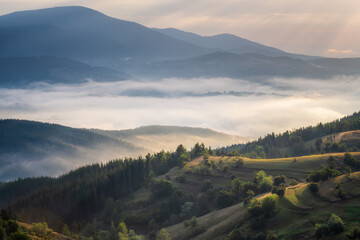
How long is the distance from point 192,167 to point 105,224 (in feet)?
168

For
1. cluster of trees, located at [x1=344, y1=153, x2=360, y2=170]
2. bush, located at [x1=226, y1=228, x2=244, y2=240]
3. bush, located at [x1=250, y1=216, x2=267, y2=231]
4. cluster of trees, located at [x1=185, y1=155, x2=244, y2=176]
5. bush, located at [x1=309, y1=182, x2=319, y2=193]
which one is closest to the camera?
bush, located at [x1=226, y1=228, x2=244, y2=240]

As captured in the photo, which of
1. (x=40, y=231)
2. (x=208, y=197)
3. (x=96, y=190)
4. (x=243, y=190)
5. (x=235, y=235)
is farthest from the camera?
(x=96, y=190)

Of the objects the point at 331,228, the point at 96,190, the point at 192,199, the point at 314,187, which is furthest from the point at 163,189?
the point at 331,228

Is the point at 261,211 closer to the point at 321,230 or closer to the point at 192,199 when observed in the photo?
the point at 321,230

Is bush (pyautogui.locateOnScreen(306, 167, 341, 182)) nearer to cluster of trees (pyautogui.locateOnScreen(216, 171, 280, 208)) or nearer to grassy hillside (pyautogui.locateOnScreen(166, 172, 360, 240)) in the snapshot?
grassy hillside (pyautogui.locateOnScreen(166, 172, 360, 240))

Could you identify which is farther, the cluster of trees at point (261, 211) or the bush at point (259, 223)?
the cluster of trees at point (261, 211)

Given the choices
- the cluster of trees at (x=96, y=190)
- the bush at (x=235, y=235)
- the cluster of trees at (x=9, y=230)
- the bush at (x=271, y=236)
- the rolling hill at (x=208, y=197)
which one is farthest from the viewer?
the cluster of trees at (x=96, y=190)

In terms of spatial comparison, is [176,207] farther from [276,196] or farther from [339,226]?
[339,226]

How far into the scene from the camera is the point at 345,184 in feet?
305

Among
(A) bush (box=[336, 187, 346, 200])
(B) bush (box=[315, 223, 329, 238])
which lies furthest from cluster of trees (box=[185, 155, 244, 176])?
(B) bush (box=[315, 223, 329, 238])

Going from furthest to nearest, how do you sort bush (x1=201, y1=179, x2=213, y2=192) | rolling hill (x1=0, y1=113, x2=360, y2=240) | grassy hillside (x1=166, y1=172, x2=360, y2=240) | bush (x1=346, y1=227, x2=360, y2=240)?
bush (x1=201, y1=179, x2=213, y2=192) < rolling hill (x1=0, y1=113, x2=360, y2=240) < grassy hillside (x1=166, y1=172, x2=360, y2=240) < bush (x1=346, y1=227, x2=360, y2=240)

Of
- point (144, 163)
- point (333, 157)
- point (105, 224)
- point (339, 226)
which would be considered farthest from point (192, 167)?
point (339, 226)

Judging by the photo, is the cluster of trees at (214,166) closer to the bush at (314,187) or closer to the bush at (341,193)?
the bush at (314,187)

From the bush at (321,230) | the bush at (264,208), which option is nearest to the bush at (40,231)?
the bush at (264,208)
